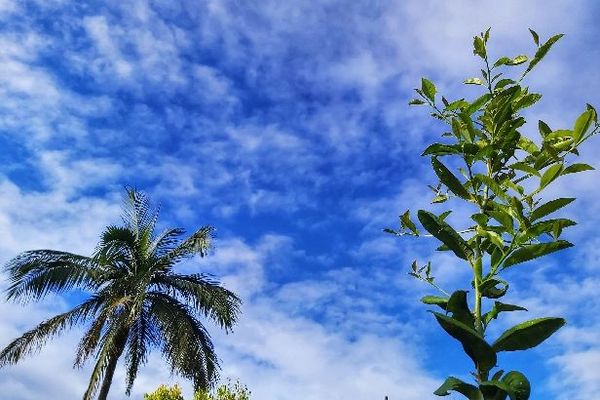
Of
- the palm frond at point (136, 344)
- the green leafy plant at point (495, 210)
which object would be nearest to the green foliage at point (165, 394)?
the palm frond at point (136, 344)

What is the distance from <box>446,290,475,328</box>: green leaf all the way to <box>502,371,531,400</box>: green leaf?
0.32 m

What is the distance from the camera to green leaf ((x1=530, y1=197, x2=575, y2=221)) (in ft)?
10.9

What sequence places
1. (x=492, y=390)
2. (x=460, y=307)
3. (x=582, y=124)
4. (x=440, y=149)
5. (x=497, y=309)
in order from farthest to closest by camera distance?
(x=440, y=149)
(x=582, y=124)
(x=497, y=309)
(x=460, y=307)
(x=492, y=390)

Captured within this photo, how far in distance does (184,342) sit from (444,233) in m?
12.4

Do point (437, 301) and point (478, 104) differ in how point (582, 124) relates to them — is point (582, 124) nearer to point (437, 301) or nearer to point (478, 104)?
point (478, 104)

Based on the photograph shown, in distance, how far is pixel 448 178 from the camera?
3.60 metres

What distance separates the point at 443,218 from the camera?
11.8 ft

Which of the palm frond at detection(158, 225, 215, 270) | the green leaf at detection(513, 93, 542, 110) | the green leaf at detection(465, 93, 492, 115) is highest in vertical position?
the palm frond at detection(158, 225, 215, 270)

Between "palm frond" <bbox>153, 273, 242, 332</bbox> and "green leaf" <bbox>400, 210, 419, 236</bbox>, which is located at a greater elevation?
"palm frond" <bbox>153, 273, 242, 332</bbox>

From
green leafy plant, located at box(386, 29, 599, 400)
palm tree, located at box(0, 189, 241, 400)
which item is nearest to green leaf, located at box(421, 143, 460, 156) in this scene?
green leafy plant, located at box(386, 29, 599, 400)

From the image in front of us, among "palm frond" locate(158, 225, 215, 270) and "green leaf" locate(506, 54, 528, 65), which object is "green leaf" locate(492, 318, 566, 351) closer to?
"green leaf" locate(506, 54, 528, 65)

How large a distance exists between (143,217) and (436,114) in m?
14.4

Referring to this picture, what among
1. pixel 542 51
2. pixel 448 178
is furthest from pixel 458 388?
pixel 542 51

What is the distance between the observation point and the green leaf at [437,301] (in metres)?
3.45
